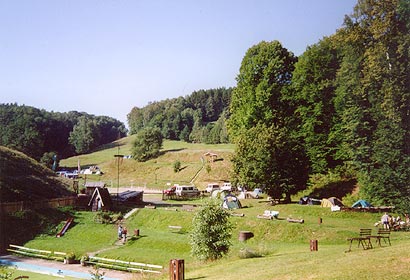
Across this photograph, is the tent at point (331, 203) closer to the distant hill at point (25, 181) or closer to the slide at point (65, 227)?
the slide at point (65, 227)

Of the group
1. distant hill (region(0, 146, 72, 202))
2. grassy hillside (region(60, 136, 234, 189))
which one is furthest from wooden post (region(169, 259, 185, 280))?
grassy hillside (region(60, 136, 234, 189))

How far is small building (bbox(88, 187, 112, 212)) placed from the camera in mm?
45438

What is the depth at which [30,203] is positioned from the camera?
4494 centimetres

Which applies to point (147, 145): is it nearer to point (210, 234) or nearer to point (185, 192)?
point (185, 192)

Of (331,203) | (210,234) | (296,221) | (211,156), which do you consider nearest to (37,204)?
(210,234)

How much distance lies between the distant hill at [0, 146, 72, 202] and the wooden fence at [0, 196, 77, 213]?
2260 mm

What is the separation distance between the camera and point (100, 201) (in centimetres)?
4566

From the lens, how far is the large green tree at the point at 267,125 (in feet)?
135

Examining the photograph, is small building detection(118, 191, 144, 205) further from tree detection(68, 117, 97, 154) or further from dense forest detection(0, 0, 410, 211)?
tree detection(68, 117, 97, 154)

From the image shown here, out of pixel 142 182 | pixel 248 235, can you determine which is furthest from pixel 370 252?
pixel 142 182

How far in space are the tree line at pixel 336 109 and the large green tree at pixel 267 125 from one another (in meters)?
0.10

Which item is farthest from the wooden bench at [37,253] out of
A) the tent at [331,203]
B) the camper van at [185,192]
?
the camper van at [185,192]

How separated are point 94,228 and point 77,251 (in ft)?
19.8

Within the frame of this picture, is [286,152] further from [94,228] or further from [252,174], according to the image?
[94,228]
